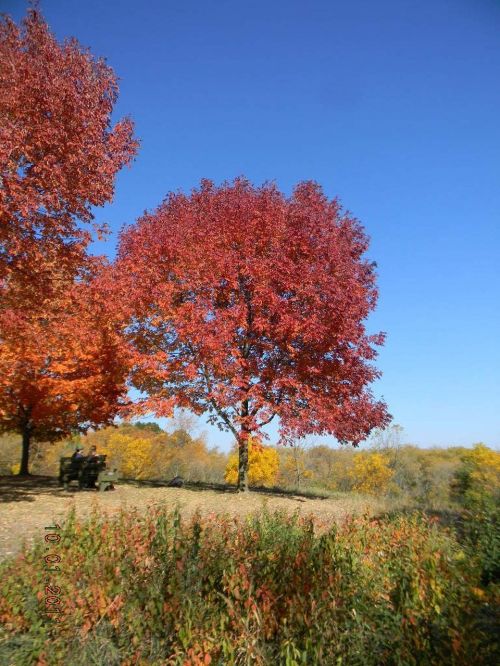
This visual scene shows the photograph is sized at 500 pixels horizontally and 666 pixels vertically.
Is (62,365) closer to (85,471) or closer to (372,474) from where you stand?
(85,471)

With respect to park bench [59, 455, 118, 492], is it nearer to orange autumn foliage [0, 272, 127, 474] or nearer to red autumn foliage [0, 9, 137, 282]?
orange autumn foliage [0, 272, 127, 474]

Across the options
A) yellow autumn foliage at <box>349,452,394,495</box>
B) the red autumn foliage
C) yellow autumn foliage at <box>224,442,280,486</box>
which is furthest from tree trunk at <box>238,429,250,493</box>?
yellow autumn foliage at <box>349,452,394,495</box>

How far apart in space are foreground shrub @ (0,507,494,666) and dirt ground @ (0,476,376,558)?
8.89 feet

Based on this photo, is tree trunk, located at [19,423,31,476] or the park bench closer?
the park bench

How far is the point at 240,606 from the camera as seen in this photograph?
14.2ft

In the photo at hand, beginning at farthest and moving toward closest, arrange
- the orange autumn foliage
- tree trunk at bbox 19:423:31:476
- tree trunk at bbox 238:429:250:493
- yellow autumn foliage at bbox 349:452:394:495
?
yellow autumn foliage at bbox 349:452:394:495
tree trunk at bbox 19:423:31:476
tree trunk at bbox 238:429:250:493
the orange autumn foliage

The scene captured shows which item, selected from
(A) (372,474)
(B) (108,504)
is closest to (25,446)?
(B) (108,504)

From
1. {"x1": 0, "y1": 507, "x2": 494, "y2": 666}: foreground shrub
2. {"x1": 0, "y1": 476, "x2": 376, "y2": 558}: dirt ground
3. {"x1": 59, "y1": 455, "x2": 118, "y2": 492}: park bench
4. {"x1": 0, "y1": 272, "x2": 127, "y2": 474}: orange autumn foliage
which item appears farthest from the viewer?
{"x1": 59, "y1": 455, "x2": 118, "y2": 492}: park bench

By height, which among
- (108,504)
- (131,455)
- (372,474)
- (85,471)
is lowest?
(372,474)

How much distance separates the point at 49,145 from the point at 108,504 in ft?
29.0

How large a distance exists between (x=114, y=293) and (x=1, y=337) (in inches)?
139

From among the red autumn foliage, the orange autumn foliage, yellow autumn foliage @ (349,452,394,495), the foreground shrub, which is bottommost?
yellow autumn foliage @ (349,452,394,495)

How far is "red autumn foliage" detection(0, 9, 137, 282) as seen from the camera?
8930 millimetres

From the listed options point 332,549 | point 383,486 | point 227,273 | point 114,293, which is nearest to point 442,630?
point 332,549
